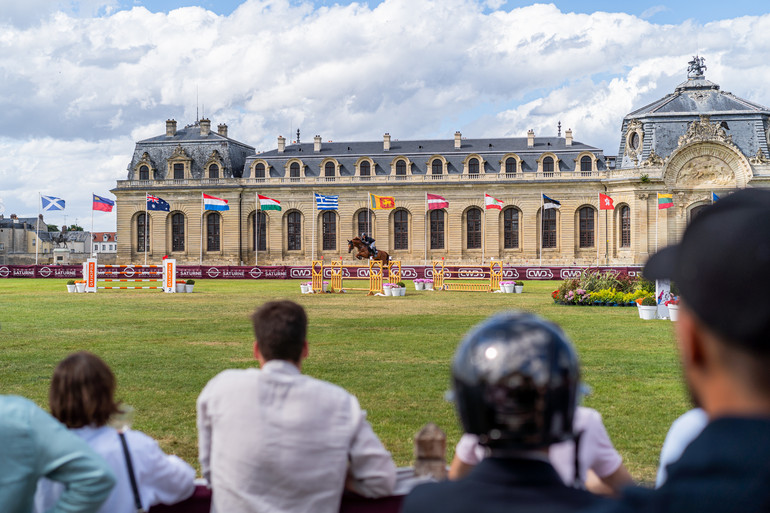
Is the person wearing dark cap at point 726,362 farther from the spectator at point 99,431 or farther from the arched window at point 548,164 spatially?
the arched window at point 548,164

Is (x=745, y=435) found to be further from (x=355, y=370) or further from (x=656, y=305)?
(x=656, y=305)

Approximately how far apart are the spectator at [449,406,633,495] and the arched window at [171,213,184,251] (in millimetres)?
69596

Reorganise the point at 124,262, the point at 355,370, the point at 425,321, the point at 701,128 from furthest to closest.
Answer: the point at 124,262
the point at 701,128
the point at 425,321
the point at 355,370

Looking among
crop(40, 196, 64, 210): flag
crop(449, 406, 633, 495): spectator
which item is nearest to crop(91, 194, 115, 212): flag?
crop(40, 196, 64, 210): flag

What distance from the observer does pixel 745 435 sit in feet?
5.81

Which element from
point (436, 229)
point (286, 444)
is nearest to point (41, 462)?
point (286, 444)

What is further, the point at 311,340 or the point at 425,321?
the point at 425,321

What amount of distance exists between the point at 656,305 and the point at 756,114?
1734 inches

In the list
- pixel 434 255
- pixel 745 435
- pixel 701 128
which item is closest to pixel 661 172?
pixel 701 128

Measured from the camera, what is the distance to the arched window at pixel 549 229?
6656 cm

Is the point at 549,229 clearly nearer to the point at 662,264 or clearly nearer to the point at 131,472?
the point at 131,472

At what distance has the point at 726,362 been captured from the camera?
1.88m

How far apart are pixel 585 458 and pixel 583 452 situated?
35 millimetres

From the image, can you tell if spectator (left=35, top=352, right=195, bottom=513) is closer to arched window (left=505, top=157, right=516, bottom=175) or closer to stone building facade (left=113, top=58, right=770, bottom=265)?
stone building facade (left=113, top=58, right=770, bottom=265)
